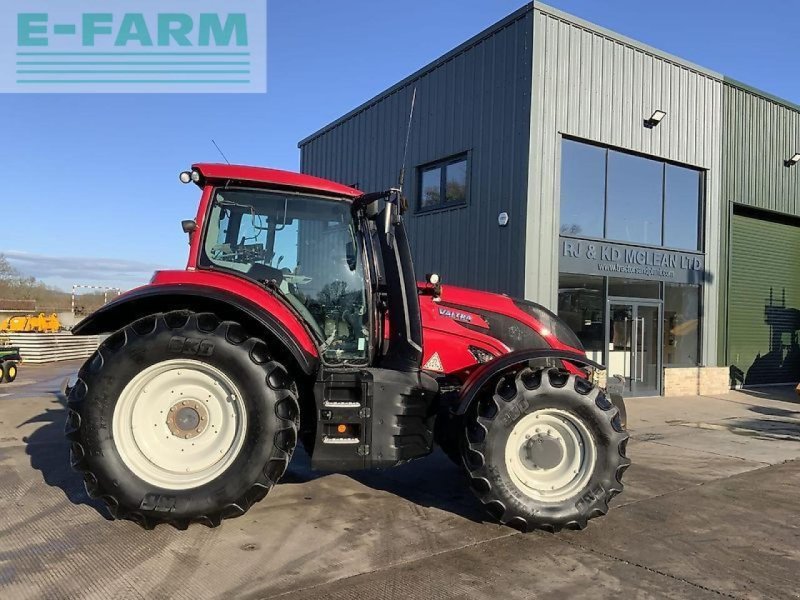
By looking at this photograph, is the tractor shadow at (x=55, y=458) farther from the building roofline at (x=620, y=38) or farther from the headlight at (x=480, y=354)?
the building roofline at (x=620, y=38)

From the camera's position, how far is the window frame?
11695 millimetres

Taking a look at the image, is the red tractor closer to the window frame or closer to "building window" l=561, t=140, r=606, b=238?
"building window" l=561, t=140, r=606, b=238

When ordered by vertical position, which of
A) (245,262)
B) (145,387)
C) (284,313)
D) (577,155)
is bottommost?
(145,387)

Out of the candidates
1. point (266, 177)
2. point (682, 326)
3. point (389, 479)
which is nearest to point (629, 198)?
point (682, 326)

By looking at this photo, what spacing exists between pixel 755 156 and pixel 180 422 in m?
15.2

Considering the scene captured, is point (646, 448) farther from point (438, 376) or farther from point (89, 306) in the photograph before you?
point (89, 306)

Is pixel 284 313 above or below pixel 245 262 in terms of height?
below

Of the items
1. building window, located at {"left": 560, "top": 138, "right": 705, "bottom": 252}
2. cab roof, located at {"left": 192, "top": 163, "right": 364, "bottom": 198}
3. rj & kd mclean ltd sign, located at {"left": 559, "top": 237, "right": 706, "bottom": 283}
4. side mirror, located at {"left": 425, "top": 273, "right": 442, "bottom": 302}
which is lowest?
side mirror, located at {"left": 425, "top": 273, "right": 442, "bottom": 302}

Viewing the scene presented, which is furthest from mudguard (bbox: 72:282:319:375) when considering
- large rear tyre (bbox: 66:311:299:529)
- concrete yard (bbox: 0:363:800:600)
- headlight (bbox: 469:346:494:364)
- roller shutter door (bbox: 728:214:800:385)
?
roller shutter door (bbox: 728:214:800:385)

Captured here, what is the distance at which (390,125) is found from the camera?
13.8m

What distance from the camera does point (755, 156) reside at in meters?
14.3

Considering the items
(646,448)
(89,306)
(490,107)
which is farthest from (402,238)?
(89,306)

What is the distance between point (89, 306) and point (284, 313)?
105 ft

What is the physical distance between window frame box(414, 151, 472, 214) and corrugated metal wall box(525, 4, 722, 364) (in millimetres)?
1613
